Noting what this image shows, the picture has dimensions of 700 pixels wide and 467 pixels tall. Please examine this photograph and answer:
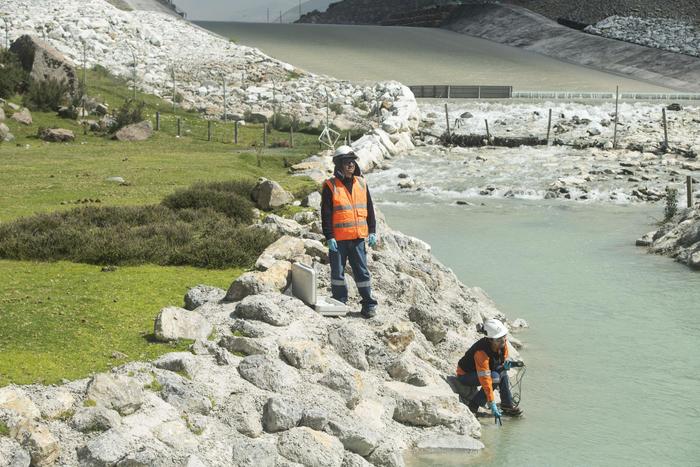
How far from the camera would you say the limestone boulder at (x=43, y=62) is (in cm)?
3872

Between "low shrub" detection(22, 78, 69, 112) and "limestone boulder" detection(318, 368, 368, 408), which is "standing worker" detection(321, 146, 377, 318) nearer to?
"limestone boulder" detection(318, 368, 368, 408)

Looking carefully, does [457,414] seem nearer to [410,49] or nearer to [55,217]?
[55,217]

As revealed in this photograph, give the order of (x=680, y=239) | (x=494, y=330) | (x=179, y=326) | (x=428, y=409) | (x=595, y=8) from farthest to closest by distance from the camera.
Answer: (x=595, y=8)
(x=680, y=239)
(x=494, y=330)
(x=428, y=409)
(x=179, y=326)

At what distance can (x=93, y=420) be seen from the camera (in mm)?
8641

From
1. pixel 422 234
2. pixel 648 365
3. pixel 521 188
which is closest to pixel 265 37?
pixel 521 188

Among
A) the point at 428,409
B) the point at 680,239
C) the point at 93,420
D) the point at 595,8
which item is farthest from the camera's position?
the point at 595,8

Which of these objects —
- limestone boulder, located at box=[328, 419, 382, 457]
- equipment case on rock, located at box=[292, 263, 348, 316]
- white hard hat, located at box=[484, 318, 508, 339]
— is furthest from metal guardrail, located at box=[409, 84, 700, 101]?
limestone boulder, located at box=[328, 419, 382, 457]

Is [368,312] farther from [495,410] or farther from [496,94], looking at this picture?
[496,94]

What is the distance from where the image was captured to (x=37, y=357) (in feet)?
33.0

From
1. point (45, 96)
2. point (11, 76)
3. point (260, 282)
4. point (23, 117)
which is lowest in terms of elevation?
point (260, 282)

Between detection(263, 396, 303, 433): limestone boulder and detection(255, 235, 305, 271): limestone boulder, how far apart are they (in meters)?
3.88

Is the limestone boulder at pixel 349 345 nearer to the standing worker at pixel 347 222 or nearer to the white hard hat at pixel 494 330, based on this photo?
the standing worker at pixel 347 222

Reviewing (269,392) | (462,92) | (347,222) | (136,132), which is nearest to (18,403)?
(269,392)

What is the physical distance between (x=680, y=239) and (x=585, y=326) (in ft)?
23.9
